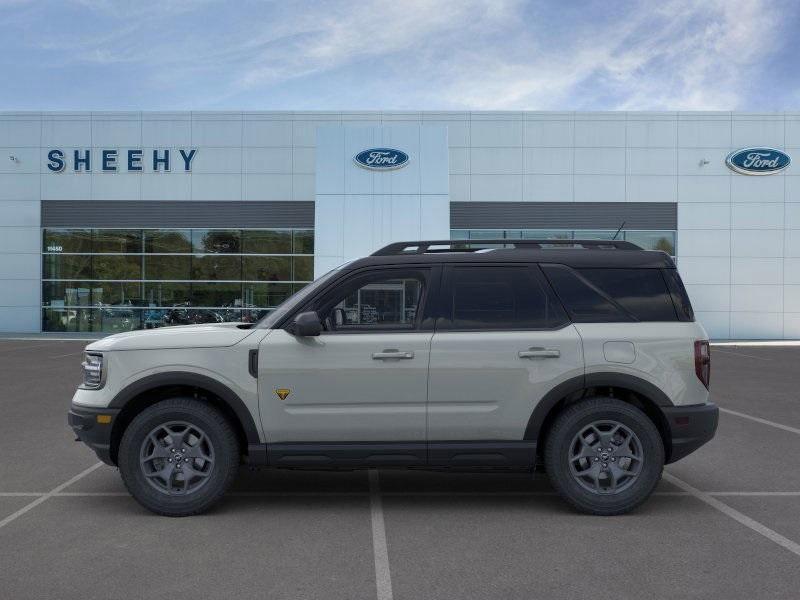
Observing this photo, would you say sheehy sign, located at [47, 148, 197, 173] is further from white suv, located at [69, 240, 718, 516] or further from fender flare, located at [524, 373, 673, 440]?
fender flare, located at [524, 373, 673, 440]

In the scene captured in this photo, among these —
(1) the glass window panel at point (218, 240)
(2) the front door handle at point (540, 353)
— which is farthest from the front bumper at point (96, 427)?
(1) the glass window panel at point (218, 240)

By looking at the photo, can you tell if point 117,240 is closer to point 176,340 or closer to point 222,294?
point 222,294

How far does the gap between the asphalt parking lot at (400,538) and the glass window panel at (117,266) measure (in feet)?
77.0

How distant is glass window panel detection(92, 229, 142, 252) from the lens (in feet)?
96.8

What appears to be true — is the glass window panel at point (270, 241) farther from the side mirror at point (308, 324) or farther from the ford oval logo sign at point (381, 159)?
the side mirror at point (308, 324)

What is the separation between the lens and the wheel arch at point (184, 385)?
201 inches

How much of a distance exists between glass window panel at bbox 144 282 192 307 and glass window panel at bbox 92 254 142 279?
0.72 m

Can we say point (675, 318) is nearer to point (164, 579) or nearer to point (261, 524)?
point (261, 524)

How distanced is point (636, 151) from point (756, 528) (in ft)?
85.8

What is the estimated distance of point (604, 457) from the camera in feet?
16.9

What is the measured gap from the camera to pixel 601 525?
16.2 feet

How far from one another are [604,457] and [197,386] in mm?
2867

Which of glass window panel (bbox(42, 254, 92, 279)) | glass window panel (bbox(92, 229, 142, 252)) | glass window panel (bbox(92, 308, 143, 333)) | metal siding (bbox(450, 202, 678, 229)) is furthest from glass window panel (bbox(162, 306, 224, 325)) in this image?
metal siding (bbox(450, 202, 678, 229))

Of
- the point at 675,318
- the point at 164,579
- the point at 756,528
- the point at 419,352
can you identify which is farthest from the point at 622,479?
the point at 164,579
